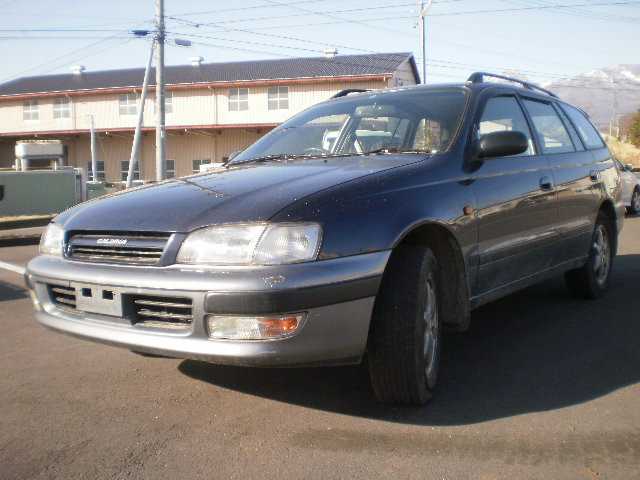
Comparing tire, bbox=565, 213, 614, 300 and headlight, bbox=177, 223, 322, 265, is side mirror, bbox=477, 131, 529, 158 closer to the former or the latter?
headlight, bbox=177, 223, 322, 265

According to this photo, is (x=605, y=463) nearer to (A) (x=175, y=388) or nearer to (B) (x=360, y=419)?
(B) (x=360, y=419)

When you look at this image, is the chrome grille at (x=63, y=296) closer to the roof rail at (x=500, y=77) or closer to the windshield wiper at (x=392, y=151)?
the windshield wiper at (x=392, y=151)

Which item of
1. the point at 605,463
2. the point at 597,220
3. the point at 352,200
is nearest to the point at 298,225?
the point at 352,200

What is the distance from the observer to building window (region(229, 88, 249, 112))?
37.2m

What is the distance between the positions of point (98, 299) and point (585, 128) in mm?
4599

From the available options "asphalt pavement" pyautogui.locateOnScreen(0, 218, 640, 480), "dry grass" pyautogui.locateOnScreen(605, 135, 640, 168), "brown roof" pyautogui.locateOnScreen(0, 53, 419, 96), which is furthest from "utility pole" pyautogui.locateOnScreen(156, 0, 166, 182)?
"dry grass" pyautogui.locateOnScreen(605, 135, 640, 168)

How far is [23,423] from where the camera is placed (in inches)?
123

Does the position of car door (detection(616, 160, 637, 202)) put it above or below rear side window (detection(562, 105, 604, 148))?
below

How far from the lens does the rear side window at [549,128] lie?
4.84 metres

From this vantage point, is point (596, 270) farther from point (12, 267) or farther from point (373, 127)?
point (12, 267)

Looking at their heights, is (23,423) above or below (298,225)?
below

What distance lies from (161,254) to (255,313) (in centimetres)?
51

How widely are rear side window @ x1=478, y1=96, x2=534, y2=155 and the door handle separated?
0.20 m

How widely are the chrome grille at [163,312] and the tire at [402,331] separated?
83 centimetres
